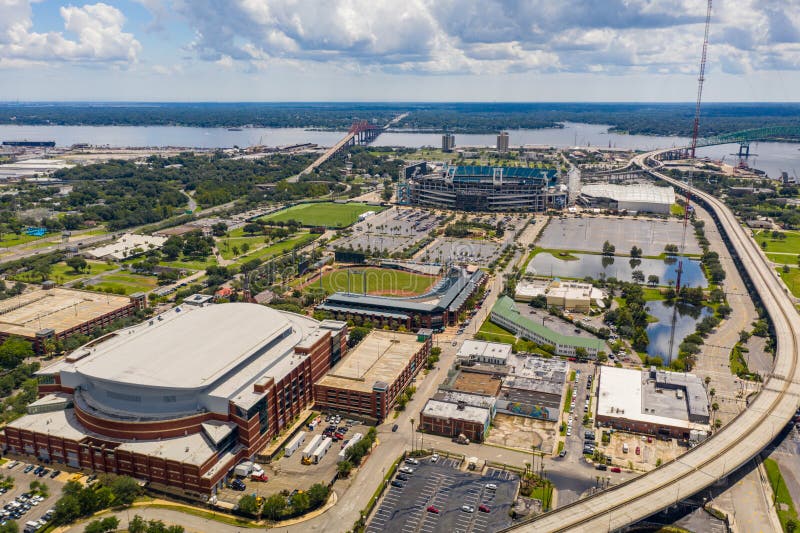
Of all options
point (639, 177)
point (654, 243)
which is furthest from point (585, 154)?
point (654, 243)

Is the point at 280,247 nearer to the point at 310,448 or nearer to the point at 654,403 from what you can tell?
the point at 310,448

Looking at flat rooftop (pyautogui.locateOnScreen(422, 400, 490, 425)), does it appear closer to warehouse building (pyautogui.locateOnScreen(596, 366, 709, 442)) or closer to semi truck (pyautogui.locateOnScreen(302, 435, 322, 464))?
semi truck (pyautogui.locateOnScreen(302, 435, 322, 464))

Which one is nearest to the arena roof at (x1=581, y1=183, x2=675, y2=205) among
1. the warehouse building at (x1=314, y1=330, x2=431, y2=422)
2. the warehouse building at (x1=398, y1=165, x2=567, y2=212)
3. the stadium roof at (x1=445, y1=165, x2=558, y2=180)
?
Answer: the warehouse building at (x1=398, y1=165, x2=567, y2=212)

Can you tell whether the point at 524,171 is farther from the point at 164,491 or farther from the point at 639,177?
the point at 164,491

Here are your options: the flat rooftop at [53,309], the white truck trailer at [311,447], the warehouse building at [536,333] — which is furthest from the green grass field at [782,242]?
the flat rooftop at [53,309]

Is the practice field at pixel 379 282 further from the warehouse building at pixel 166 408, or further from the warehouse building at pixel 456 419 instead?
the warehouse building at pixel 166 408

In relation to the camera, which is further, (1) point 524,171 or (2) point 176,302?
(1) point 524,171
